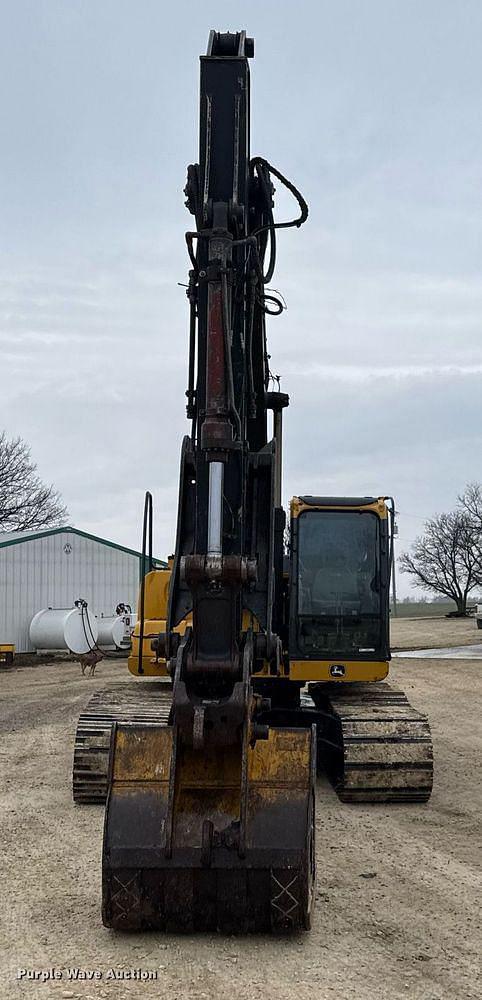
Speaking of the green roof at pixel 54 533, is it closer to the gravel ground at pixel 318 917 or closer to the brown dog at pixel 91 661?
the brown dog at pixel 91 661

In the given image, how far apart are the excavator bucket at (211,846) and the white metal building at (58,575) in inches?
977

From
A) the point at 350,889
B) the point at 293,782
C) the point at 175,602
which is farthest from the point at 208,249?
the point at 350,889

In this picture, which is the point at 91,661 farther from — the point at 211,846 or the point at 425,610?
the point at 425,610

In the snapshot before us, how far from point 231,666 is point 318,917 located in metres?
1.58

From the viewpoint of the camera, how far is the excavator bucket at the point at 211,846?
532 centimetres

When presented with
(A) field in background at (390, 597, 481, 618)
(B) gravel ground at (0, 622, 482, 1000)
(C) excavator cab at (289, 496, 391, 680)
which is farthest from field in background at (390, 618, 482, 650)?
(B) gravel ground at (0, 622, 482, 1000)

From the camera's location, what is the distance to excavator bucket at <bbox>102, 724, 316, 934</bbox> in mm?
5316

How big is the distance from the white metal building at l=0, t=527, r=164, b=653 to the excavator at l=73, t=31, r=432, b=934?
20.8 m

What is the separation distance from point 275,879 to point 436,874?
2090 millimetres

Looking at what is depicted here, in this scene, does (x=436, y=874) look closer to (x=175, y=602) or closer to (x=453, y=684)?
(x=175, y=602)

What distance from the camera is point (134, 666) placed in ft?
36.8

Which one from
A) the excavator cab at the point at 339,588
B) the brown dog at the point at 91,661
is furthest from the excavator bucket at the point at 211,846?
the brown dog at the point at 91,661

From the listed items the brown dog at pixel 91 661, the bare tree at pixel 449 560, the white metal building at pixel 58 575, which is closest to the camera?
the brown dog at pixel 91 661

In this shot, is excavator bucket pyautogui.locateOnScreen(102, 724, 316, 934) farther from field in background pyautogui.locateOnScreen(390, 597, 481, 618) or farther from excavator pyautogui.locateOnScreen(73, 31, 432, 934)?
field in background pyautogui.locateOnScreen(390, 597, 481, 618)
